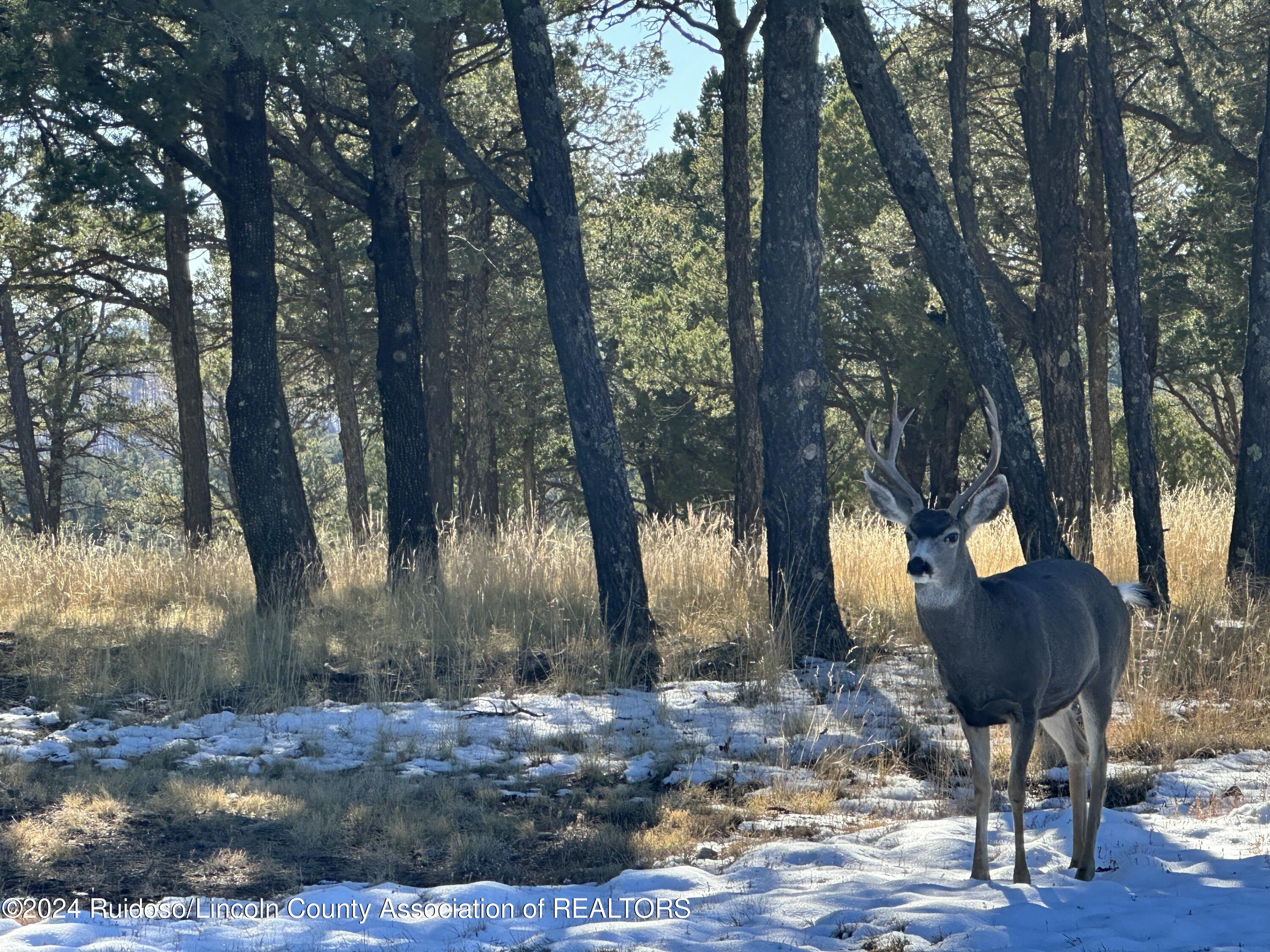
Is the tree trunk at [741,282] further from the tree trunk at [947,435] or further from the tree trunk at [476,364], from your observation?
the tree trunk at [947,435]

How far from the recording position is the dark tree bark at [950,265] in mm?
9820

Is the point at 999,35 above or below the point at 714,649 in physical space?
above

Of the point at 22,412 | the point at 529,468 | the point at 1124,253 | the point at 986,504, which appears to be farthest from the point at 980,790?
the point at 529,468

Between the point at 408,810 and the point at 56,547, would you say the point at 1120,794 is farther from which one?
the point at 56,547

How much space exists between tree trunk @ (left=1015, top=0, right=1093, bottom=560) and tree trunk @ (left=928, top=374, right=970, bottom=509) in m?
11.4

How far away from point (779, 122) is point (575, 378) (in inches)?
104

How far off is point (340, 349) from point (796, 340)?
1435cm

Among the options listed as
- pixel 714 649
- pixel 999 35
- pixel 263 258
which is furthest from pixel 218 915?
pixel 999 35

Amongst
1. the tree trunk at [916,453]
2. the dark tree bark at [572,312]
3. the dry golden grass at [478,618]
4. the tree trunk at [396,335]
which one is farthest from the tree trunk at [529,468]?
the dark tree bark at [572,312]

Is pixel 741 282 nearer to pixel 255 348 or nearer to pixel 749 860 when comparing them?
pixel 255 348

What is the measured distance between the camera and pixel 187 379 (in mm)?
17891

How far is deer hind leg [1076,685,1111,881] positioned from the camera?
17.4 ft

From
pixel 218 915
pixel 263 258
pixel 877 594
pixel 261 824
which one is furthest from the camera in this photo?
pixel 263 258

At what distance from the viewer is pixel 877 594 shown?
11539 millimetres
